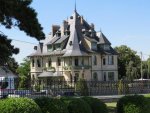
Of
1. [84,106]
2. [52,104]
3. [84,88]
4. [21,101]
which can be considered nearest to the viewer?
[21,101]

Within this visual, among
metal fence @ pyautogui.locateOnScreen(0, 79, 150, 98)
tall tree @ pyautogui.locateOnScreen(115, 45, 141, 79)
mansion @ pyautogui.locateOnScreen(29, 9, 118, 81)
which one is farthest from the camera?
tall tree @ pyautogui.locateOnScreen(115, 45, 141, 79)

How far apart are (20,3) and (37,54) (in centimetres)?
6871

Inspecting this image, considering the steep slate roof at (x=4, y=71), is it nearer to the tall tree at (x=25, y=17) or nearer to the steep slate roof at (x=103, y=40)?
the tall tree at (x=25, y=17)

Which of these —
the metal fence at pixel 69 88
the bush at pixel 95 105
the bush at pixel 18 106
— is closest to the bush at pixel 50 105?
the bush at pixel 18 106

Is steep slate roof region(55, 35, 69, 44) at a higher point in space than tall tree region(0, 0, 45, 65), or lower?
higher

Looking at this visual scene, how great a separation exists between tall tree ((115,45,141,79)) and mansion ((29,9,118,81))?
40.8 ft

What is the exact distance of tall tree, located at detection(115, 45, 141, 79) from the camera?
97.5 metres

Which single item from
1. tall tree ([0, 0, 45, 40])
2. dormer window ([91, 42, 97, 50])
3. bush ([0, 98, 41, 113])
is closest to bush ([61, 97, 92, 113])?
bush ([0, 98, 41, 113])

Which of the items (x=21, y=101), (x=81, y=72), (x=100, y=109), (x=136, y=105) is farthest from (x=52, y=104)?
(x=81, y=72)

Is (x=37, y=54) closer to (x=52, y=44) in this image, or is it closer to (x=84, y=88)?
(x=52, y=44)

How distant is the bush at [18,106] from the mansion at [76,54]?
6707cm

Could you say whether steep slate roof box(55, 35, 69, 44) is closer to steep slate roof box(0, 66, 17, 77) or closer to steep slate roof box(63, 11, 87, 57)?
steep slate roof box(63, 11, 87, 57)

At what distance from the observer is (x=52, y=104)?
13.2 meters

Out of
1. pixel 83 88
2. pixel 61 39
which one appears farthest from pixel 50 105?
pixel 61 39
